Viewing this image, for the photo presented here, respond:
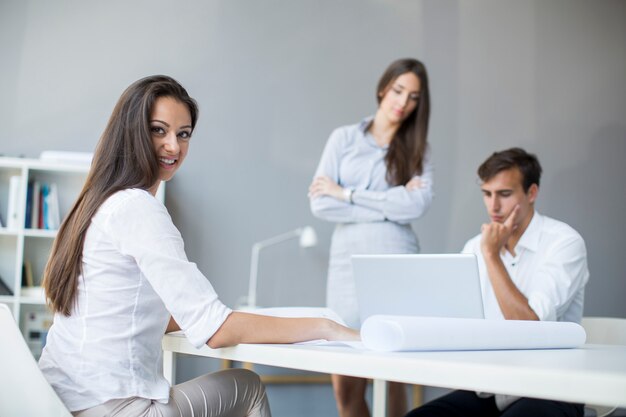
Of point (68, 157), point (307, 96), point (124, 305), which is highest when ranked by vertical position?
point (307, 96)

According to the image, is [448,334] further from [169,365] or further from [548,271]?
[548,271]

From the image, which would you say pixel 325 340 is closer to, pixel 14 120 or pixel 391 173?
pixel 391 173

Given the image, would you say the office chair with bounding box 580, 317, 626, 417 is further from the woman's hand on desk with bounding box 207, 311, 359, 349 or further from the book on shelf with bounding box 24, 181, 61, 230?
the book on shelf with bounding box 24, 181, 61, 230

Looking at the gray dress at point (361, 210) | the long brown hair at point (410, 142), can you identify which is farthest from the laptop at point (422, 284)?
the long brown hair at point (410, 142)

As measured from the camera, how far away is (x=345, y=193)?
3092mm

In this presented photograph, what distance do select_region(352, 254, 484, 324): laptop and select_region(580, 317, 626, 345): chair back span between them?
1106 millimetres

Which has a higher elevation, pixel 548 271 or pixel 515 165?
pixel 515 165

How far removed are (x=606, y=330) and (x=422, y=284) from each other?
120 cm

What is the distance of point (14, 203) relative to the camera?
12.7 ft

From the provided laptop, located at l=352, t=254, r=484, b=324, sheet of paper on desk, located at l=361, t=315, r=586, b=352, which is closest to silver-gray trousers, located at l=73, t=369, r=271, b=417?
laptop, located at l=352, t=254, r=484, b=324

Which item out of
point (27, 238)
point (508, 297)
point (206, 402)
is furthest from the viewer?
point (27, 238)

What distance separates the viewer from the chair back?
8.20 feet

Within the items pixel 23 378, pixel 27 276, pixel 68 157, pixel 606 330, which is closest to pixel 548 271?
pixel 606 330

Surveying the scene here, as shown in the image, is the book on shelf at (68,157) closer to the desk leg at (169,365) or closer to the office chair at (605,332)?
the desk leg at (169,365)
